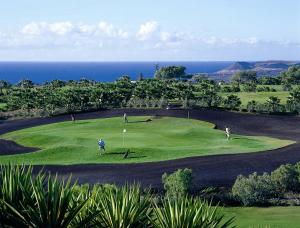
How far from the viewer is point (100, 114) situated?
76.9 metres

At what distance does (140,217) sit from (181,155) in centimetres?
3459

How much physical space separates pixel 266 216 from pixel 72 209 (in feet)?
60.1

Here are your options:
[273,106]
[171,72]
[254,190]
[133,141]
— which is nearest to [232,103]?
[273,106]

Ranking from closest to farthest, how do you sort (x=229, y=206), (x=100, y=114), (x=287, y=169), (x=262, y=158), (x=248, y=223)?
(x=248, y=223) < (x=229, y=206) < (x=287, y=169) < (x=262, y=158) < (x=100, y=114)

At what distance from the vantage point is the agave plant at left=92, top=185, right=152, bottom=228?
34.0ft

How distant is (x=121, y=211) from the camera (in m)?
10.4

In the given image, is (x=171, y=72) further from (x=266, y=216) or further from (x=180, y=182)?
(x=266, y=216)

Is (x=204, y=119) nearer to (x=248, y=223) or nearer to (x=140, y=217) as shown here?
(x=248, y=223)

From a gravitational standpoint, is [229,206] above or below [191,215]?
below

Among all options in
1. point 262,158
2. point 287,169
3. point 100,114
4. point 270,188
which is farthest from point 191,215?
point 100,114

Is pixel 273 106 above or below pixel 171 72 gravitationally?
above

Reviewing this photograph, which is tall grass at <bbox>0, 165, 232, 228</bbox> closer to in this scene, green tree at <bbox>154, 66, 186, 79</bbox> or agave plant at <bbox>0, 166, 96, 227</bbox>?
agave plant at <bbox>0, 166, 96, 227</bbox>

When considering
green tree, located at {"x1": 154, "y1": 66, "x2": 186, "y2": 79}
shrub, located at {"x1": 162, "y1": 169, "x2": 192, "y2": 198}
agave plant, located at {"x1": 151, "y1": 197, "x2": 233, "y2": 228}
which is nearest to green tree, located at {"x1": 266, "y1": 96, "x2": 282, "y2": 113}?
shrub, located at {"x1": 162, "y1": 169, "x2": 192, "y2": 198}

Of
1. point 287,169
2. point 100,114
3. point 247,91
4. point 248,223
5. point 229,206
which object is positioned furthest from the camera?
point 247,91
